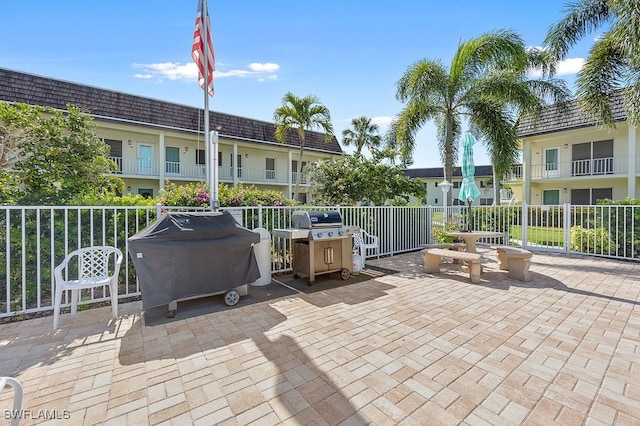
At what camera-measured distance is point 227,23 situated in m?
8.01

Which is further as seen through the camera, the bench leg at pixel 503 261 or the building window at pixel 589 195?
the building window at pixel 589 195

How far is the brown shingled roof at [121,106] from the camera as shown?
13.1 meters

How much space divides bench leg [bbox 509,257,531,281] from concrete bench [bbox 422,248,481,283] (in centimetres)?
75

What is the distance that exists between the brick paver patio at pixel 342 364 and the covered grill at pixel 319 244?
108cm

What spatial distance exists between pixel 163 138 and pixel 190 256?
14942 millimetres

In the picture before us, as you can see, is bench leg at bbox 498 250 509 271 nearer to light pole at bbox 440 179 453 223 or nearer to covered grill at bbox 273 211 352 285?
light pole at bbox 440 179 453 223

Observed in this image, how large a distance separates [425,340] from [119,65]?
39.0ft

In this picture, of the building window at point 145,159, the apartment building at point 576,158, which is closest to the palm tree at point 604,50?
the apartment building at point 576,158

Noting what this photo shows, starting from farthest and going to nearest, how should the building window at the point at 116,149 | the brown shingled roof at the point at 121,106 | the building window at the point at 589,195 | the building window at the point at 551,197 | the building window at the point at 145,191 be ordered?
the building window at the point at 551,197, the building window at the point at 145,191, the building window at the point at 589,195, the building window at the point at 116,149, the brown shingled roof at the point at 121,106

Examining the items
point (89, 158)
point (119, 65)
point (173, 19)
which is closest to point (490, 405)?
point (89, 158)

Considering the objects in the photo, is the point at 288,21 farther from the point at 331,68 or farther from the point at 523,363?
the point at 523,363

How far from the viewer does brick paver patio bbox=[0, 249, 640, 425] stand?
89.3 inches

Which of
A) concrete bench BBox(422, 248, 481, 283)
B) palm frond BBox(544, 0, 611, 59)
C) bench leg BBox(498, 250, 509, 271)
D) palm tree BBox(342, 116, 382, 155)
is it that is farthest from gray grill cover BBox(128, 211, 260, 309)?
palm tree BBox(342, 116, 382, 155)

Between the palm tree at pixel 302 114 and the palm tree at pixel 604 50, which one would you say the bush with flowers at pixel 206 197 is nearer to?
the palm tree at pixel 604 50
